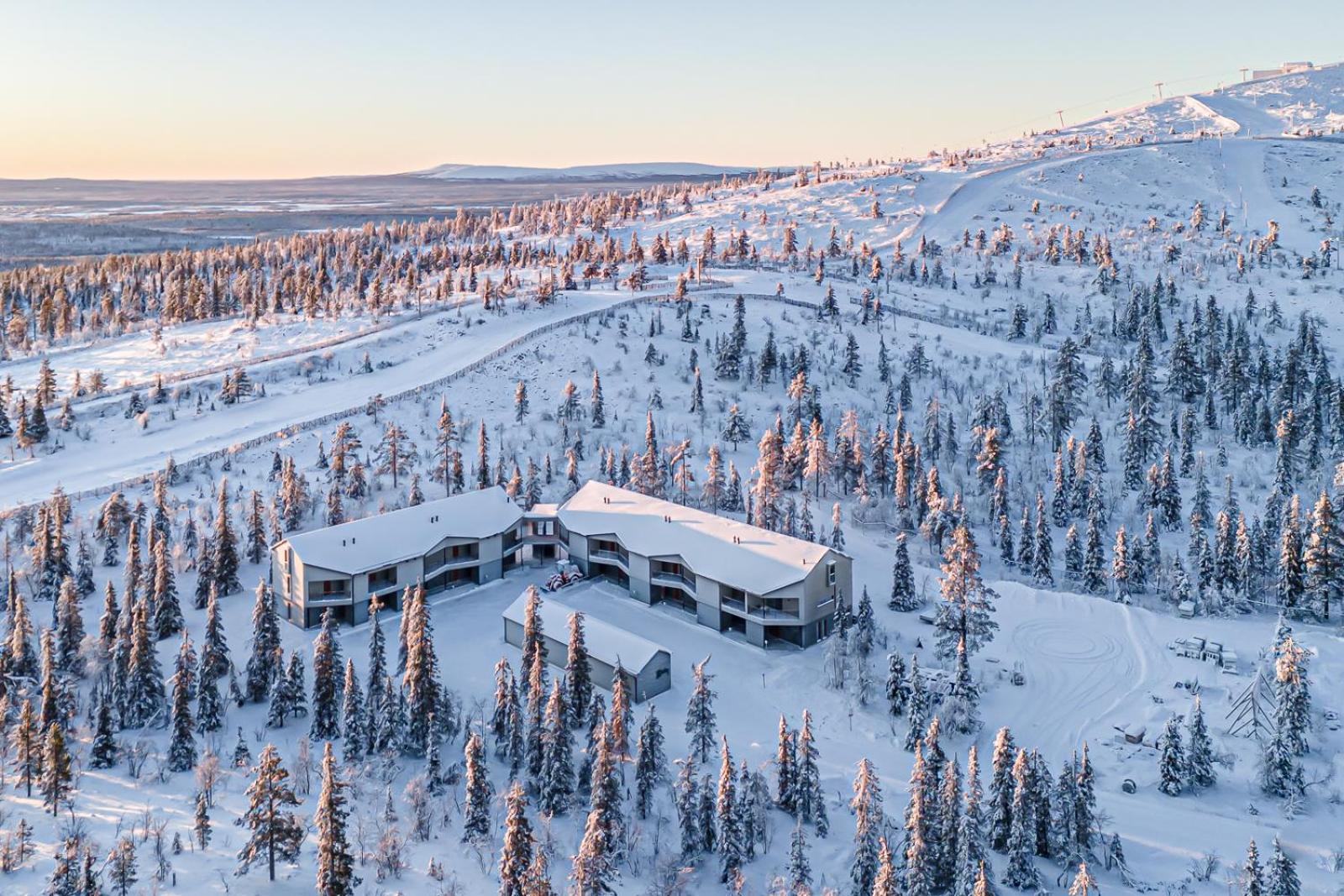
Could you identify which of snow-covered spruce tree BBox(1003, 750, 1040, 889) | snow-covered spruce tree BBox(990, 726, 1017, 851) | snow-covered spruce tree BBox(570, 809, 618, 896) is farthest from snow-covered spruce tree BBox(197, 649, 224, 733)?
snow-covered spruce tree BBox(1003, 750, 1040, 889)

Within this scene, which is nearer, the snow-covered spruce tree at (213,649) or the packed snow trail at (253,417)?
the snow-covered spruce tree at (213,649)

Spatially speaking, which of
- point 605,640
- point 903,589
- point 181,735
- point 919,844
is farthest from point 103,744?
point 903,589

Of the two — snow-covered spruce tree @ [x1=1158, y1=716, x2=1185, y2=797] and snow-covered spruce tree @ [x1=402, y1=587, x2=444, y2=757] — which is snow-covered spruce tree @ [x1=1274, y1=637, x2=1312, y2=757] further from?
snow-covered spruce tree @ [x1=402, y1=587, x2=444, y2=757]

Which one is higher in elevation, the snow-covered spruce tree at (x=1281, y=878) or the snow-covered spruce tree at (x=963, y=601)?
the snow-covered spruce tree at (x=963, y=601)

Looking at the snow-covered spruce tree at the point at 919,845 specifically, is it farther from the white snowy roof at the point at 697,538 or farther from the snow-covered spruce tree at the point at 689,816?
the white snowy roof at the point at 697,538

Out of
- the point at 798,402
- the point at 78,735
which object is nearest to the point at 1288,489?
the point at 798,402

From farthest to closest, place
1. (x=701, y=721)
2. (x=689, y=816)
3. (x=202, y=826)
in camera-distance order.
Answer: (x=701, y=721) → (x=689, y=816) → (x=202, y=826)

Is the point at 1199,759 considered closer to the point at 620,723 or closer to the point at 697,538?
the point at 620,723

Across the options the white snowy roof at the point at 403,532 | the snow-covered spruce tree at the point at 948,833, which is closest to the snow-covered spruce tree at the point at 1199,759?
the snow-covered spruce tree at the point at 948,833
